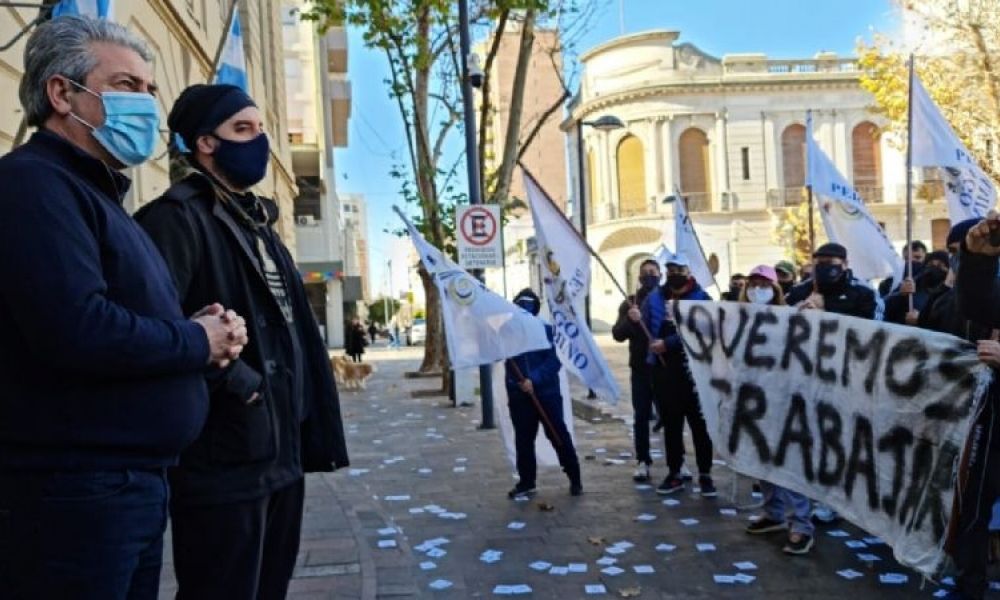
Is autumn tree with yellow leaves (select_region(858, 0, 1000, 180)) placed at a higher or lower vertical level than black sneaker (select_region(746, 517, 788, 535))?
higher

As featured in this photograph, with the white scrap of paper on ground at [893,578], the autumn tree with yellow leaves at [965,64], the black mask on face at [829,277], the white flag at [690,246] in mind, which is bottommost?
the white scrap of paper on ground at [893,578]

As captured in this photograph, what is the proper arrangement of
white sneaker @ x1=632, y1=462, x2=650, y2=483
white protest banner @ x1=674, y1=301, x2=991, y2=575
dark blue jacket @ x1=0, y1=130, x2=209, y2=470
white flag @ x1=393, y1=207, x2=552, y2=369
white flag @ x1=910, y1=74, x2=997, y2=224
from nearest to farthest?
dark blue jacket @ x1=0, y1=130, x2=209, y2=470
white protest banner @ x1=674, y1=301, x2=991, y2=575
white flag @ x1=910, y1=74, x2=997, y2=224
white flag @ x1=393, y1=207, x2=552, y2=369
white sneaker @ x1=632, y1=462, x2=650, y2=483

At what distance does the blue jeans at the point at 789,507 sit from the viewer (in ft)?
17.7

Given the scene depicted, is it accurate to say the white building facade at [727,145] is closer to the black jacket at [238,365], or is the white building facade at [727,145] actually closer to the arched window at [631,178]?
the arched window at [631,178]

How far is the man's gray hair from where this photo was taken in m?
2.10

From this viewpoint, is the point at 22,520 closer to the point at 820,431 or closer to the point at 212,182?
the point at 212,182

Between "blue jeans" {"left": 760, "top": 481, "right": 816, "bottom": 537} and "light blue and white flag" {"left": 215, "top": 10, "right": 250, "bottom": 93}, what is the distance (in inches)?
191

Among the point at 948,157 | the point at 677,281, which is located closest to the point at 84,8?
the point at 677,281

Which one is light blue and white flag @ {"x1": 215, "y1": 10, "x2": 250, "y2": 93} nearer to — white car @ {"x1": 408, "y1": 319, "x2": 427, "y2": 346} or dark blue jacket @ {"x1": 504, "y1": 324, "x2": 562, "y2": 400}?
dark blue jacket @ {"x1": 504, "y1": 324, "x2": 562, "y2": 400}

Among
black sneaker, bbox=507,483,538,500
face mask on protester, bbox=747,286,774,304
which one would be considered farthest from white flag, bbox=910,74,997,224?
black sneaker, bbox=507,483,538,500

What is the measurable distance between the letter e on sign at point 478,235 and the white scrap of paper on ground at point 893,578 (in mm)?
7525

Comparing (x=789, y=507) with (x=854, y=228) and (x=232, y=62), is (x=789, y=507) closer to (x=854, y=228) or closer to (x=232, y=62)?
(x=854, y=228)

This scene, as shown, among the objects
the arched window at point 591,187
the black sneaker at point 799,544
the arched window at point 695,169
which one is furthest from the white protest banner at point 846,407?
the arched window at point 591,187

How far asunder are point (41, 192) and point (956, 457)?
4.01 m
